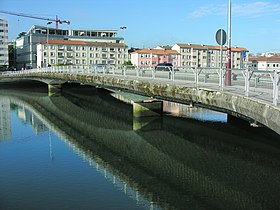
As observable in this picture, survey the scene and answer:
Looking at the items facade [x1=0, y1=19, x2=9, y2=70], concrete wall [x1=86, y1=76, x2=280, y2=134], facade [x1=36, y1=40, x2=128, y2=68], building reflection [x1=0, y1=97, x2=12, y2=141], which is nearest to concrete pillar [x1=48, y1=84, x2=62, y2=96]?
building reflection [x1=0, y1=97, x2=12, y2=141]

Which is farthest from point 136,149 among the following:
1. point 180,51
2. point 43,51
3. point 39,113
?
point 180,51

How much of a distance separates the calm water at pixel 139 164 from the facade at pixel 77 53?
76857mm

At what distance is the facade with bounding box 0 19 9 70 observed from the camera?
10959 centimetres

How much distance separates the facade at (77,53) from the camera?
98.9 meters

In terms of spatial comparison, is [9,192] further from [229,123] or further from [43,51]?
[43,51]

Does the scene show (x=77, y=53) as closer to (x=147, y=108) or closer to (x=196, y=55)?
(x=196, y=55)

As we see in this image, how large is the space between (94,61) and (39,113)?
3162 inches

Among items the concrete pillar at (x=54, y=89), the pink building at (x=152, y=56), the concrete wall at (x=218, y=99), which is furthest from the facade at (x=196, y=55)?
the concrete wall at (x=218, y=99)

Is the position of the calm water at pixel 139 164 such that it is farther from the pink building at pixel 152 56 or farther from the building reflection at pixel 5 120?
the pink building at pixel 152 56

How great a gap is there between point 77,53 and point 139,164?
94785 mm

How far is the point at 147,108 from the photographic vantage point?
920 inches

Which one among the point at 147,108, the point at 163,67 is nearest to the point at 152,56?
the point at 147,108

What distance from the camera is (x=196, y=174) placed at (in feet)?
41.6

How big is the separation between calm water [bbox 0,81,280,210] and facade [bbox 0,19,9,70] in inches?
3624
